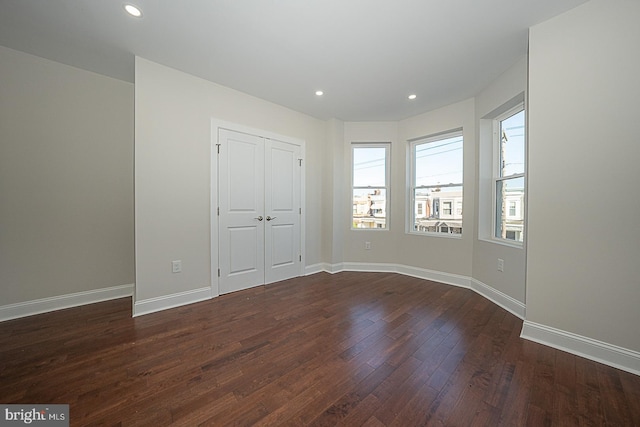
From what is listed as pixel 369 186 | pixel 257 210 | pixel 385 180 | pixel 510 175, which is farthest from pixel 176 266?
pixel 510 175

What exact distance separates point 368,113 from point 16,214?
14.9ft

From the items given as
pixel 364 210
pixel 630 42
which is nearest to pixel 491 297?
pixel 364 210

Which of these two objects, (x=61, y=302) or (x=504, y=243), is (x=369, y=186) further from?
(x=61, y=302)

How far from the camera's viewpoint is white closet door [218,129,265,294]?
3056mm

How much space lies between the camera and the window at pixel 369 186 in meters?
4.29

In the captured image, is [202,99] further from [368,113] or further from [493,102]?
[493,102]

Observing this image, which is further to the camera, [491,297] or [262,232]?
[262,232]

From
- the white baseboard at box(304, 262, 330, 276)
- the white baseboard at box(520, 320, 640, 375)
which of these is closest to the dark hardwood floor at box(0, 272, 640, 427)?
the white baseboard at box(520, 320, 640, 375)

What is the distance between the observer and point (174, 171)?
266cm

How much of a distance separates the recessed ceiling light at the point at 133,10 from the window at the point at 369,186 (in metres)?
3.26

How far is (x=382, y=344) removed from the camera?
195 cm

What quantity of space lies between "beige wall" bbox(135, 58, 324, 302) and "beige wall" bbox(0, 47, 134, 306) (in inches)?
32.1

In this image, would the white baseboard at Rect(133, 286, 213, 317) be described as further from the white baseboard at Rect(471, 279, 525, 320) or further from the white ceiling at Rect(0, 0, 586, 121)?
the white baseboard at Rect(471, 279, 525, 320)

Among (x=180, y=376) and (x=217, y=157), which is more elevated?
(x=217, y=157)
